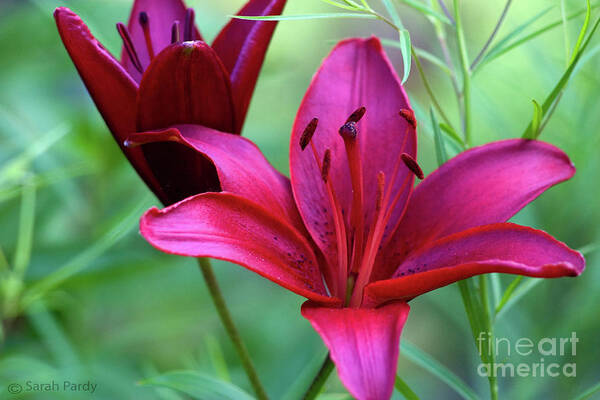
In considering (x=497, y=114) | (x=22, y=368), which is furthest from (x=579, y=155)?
(x=22, y=368)

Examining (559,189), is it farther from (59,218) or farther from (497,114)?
(59,218)

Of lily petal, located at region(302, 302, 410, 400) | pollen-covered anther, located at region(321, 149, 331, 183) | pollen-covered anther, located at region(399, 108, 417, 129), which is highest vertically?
pollen-covered anther, located at region(399, 108, 417, 129)

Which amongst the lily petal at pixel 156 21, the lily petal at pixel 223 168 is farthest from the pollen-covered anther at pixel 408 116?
the lily petal at pixel 156 21

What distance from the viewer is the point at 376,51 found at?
59 centimetres

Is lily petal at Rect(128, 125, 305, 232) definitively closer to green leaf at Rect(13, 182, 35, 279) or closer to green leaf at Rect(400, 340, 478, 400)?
green leaf at Rect(400, 340, 478, 400)

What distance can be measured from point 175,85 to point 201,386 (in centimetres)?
22

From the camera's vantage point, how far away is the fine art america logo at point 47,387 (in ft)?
2.26

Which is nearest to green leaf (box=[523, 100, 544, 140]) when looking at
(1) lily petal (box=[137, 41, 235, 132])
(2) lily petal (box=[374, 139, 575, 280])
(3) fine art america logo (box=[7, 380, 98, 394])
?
(2) lily petal (box=[374, 139, 575, 280])

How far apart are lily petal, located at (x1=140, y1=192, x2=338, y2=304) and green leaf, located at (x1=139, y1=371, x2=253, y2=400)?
96 millimetres

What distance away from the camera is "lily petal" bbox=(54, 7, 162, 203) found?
1.61ft

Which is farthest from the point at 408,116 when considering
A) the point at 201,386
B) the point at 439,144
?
the point at 201,386

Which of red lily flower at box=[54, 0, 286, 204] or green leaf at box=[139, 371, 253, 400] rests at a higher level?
red lily flower at box=[54, 0, 286, 204]

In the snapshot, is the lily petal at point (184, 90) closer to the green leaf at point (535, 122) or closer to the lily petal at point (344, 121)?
the lily petal at point (344, 121)

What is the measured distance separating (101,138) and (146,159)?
45 centimetres
